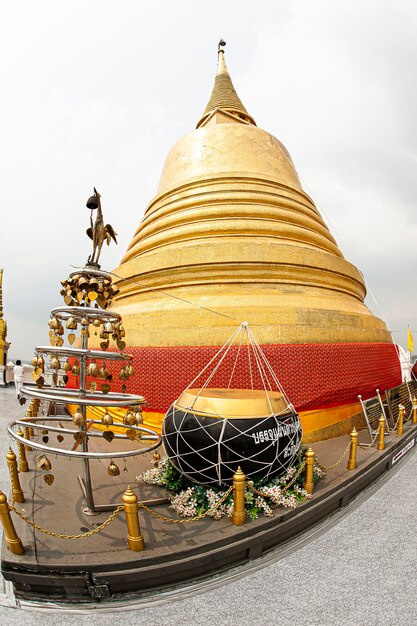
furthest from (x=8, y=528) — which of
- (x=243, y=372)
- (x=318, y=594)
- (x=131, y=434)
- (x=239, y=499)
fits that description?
(x=243, y=372)

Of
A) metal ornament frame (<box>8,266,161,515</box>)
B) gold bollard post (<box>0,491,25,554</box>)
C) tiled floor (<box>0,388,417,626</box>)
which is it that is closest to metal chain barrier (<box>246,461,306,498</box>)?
tiled floor (<box>0,388,417,626</box>)

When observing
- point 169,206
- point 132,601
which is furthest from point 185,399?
point 169,206

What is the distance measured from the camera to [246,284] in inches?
321

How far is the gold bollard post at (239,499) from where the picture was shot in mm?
3787

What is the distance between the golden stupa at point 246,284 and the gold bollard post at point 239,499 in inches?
117

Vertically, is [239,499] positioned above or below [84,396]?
below

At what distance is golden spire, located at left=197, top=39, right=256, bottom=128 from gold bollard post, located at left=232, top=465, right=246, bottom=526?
13495 mm

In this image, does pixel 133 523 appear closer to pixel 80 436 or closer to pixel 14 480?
pixel 80 436

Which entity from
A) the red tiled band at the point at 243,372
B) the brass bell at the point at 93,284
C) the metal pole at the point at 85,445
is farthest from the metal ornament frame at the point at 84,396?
the red tiled band at the point at 243,372

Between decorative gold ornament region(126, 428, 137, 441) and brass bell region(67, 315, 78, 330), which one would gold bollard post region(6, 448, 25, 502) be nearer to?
decorative gold ornament region(126, 428, 137, 441)

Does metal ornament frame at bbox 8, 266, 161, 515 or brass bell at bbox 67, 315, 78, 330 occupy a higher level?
brass bell at bbox 67, 315, 78, 330

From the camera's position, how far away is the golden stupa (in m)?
6.88

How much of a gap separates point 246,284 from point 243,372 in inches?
92.5

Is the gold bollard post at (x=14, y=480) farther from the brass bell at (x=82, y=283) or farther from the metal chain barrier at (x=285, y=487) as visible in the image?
the metal chain barrier at (x=285, y=487)
